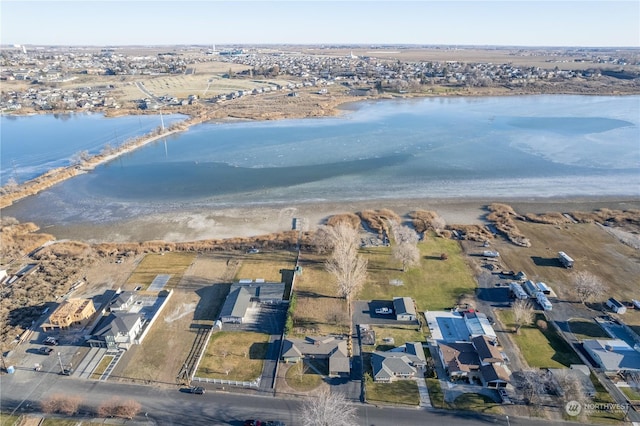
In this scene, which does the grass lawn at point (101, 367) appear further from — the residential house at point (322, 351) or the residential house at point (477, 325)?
the residential house at point (477, 325)

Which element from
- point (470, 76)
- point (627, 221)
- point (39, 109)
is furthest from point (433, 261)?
point (470, 76)

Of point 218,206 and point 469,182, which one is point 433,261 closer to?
point 469,182

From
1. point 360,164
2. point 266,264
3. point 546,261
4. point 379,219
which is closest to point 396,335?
point 266,264

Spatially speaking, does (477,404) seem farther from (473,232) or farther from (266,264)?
(473,232)

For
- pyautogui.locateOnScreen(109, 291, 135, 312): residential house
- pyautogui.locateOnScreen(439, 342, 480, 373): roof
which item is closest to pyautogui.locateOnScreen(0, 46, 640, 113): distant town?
pyautogui.locateOnScreen(109, 291, 135, 312): residential house

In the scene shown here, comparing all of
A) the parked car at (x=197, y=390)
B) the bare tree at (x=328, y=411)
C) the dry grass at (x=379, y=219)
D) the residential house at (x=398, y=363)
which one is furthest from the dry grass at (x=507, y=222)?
the parked car at (x=197, y=390)

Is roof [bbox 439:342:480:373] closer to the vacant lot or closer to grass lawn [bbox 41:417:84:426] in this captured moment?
the vacant lot
